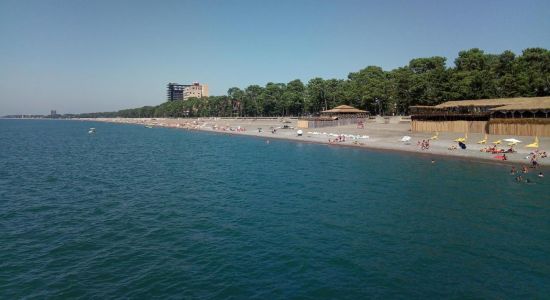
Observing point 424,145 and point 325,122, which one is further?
point 325,122

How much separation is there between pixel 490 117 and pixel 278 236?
181 ft

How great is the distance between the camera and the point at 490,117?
64.7m

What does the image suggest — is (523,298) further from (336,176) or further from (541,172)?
(541,172)

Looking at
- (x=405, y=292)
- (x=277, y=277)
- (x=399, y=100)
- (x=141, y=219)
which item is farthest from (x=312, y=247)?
(x=399, y=100)

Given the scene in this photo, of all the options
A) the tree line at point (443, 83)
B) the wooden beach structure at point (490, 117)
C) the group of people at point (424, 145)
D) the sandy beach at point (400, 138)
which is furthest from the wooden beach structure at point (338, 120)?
the group of people at point (424, 145)

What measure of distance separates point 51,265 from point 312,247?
525 inches

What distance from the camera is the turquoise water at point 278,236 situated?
17266mm

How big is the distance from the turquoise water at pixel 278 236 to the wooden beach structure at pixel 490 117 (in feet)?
63.3

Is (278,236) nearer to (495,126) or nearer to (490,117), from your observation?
(495,126)

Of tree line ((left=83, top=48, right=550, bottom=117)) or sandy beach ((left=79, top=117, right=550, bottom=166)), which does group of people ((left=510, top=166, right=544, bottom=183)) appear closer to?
sandy beach ((left=79, top=117, right=550, bottom=166))

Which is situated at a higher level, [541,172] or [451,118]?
[451,118]

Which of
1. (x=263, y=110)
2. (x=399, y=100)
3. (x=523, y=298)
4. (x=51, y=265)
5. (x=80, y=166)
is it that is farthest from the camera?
(x=263, y=110)

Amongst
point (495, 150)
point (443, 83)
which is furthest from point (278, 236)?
point (443, 83)

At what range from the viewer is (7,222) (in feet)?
88.0
